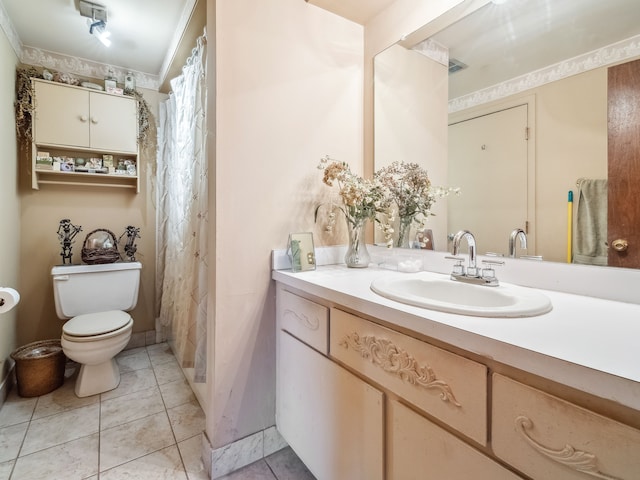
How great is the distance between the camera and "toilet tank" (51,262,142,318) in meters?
2.07

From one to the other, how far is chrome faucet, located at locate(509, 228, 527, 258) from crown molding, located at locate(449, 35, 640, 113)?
20.2 inches

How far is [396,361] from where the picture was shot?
82 centimetres

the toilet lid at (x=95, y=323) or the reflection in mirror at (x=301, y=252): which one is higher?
the reflection in mirror at (x=301, y=252)

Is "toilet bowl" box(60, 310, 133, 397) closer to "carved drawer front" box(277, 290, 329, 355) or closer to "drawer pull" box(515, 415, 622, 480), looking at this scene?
"carved drawer front" box(277, 290, 329, 355)

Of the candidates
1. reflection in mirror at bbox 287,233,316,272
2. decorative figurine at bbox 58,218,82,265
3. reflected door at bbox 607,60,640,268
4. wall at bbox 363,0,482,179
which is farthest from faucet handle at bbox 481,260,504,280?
decorative figurine at bbox 58,218,82,265

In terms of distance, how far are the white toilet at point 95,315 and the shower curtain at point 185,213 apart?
29cm

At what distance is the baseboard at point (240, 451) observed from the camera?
1.30 m

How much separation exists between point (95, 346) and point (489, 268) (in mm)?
2168

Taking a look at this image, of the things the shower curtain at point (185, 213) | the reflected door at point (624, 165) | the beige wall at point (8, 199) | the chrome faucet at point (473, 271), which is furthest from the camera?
the beige wall at point (8, 199)

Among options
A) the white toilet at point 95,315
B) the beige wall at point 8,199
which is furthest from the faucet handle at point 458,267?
the beige wall at point 8,199

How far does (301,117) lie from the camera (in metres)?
1.49

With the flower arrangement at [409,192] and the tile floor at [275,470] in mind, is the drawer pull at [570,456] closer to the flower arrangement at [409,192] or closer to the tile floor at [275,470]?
the flower arrangement at [409,192]

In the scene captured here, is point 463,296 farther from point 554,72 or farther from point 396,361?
point 554,72

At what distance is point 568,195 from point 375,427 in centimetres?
96
